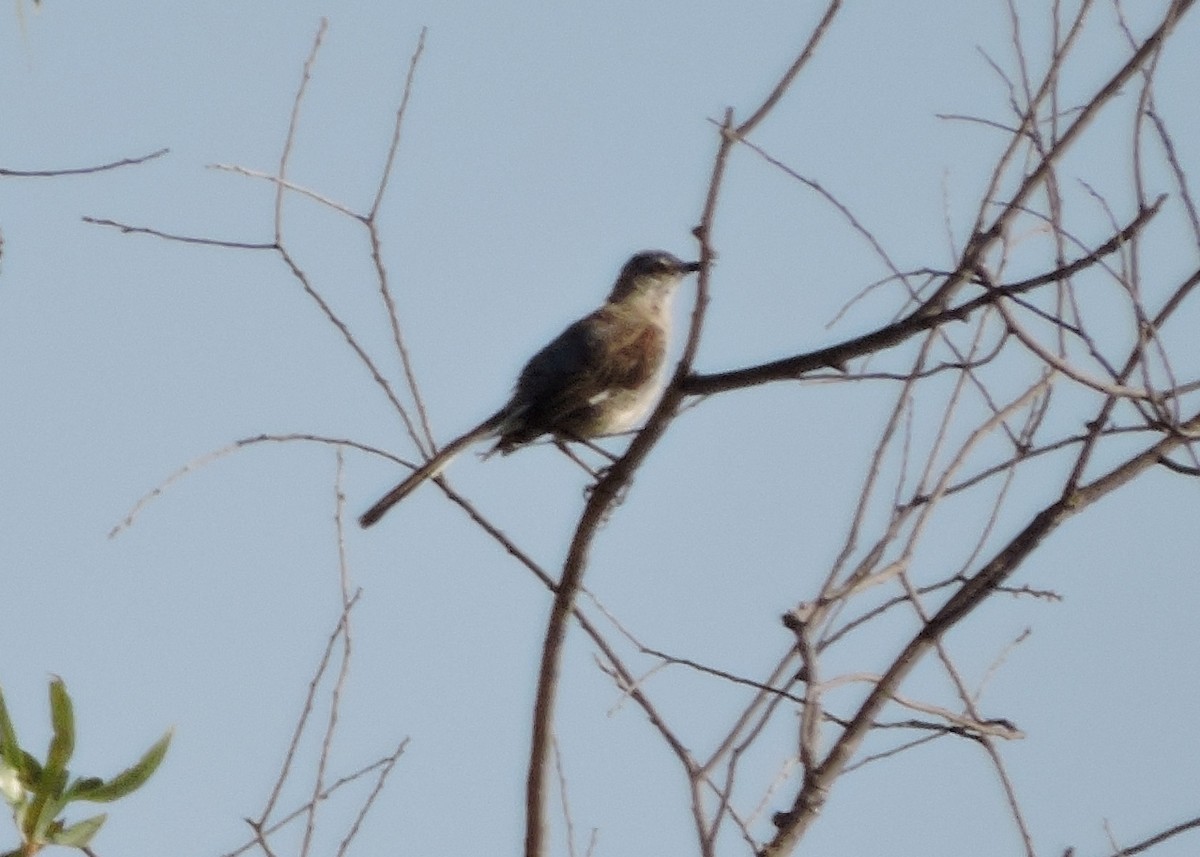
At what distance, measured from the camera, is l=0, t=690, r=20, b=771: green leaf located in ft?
9.16

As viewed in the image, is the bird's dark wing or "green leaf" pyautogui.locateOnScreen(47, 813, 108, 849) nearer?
"green leaf" pyautogui.locateOnScreen(47, 813, 108, 849)

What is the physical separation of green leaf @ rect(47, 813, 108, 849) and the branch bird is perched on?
315 centimetres

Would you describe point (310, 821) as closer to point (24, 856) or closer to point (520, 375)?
point (24, 856)

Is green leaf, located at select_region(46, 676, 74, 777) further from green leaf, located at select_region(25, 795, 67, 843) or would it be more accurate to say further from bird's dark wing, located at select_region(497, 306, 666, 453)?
bird's dark wing, located at select_region(497, 306, 666, 453)

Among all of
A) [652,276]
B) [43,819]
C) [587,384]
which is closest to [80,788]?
[43,819]

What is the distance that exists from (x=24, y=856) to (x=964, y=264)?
2015 millimetres

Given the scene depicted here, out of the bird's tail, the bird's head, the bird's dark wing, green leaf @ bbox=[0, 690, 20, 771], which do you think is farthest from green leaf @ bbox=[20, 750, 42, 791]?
the bird's head

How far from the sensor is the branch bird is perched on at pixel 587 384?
6.37 metres

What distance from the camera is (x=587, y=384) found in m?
6.68

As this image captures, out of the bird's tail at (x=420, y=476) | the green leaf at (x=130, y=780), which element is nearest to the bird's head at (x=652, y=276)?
the bird's tail at (x=420, y=476)

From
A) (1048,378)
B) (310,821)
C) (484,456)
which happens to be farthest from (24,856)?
(484,456)

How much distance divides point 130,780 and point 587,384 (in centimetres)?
399

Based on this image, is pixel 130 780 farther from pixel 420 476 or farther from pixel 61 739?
pixel 420 476

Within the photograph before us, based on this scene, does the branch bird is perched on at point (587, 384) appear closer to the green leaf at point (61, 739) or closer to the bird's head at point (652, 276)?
the bird's head at point (652, 276)
